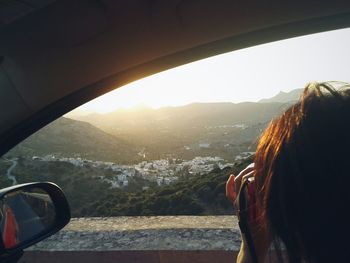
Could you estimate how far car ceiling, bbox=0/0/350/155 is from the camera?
155cm

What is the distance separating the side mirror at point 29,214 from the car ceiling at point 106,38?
11.4 inches

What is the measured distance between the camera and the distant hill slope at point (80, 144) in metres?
42.5

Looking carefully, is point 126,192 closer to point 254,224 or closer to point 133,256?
point 133,256

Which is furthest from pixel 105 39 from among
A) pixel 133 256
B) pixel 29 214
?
pixel 133 256

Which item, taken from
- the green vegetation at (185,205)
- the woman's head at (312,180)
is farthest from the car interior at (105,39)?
the green vegetation at (185,205)

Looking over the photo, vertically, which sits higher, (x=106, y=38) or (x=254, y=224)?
(x=106, y=38)

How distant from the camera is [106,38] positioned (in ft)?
5.47

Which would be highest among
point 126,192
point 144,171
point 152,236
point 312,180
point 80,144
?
point 312,180

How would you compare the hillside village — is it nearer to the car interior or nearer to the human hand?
the car interior

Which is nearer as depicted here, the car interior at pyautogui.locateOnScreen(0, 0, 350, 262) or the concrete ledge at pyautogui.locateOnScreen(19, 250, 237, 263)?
the car interior at pyautogui.locateOnScreen(0, 0, 350, 262)

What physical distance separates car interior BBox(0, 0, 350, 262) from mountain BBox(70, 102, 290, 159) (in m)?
44.6

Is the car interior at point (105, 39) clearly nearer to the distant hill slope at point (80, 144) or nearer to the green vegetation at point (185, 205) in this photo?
the green vegetation at point (185, 205)

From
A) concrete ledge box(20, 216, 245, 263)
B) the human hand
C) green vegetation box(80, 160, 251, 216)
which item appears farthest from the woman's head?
green vegetation box(80, 160, 251, 216)

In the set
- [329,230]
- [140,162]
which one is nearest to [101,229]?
[329,230]
